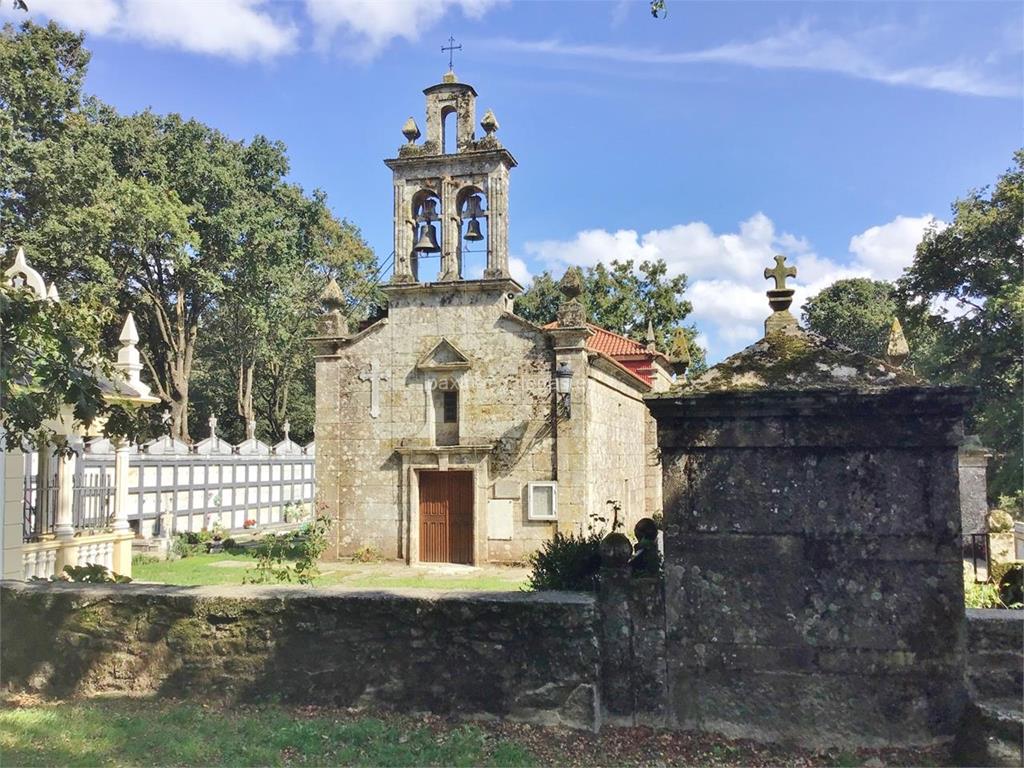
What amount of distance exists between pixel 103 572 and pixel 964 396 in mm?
6773

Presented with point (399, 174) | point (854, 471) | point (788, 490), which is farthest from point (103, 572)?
point (399, 174)

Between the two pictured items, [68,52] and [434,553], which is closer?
[434,553]

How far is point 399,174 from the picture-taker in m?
18.1

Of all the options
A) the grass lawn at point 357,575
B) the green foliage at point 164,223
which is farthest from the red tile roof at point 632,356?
the green foliage at point 164,223

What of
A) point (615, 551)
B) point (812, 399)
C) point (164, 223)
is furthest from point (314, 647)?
point (164, 223)

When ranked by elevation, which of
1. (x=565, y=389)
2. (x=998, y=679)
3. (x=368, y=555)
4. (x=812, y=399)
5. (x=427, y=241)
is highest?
(x=427, y=241)

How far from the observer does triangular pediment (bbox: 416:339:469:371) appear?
17453mm

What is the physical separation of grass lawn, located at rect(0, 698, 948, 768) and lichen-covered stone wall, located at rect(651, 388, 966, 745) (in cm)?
18

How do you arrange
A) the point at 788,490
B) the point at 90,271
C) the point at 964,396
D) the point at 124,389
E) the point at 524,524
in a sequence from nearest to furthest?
the point at 964,396 < the point at 788,490 < the point at 124,389 < the point at 524,524 < the point at 90,271

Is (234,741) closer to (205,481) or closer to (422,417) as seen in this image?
(422,417)

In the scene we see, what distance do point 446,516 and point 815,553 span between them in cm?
1355

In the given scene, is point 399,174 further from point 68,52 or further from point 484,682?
point 68,52

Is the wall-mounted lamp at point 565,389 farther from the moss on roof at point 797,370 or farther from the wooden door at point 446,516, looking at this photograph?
the moss on roof at point 797,370

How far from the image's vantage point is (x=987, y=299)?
20.8m
